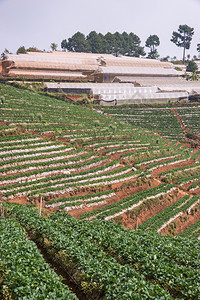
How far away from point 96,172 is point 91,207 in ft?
17.5

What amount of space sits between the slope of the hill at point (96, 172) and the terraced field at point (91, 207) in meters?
0.10

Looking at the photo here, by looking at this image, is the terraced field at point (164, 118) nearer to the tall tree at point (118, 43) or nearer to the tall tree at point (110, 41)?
the tall tree at point (118, 43)

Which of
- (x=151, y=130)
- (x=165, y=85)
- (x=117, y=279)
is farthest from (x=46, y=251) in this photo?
(x=165, y=85)

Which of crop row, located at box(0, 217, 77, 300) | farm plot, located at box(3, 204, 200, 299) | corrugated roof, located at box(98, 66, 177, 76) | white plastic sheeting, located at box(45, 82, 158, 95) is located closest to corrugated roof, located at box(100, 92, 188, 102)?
white plastic sheeting, located at box(45, 82, 158, 95)

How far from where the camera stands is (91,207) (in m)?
25.2

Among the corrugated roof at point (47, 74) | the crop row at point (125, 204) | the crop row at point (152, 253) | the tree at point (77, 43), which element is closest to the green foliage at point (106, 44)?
the tree at point (77, 43)

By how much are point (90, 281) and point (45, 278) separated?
5.70 ft

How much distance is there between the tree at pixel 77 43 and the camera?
121062 mm

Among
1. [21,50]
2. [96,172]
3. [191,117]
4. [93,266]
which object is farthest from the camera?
[21,50]

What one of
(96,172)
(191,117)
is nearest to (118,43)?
(191,117)

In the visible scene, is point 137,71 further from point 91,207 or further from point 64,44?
point 91,207

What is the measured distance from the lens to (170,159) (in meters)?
38.6

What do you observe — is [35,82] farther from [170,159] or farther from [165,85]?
[170,159]

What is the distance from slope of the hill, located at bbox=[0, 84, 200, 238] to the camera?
2462 cm
